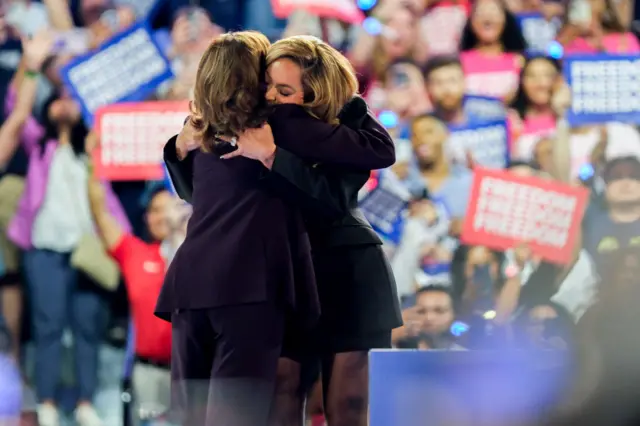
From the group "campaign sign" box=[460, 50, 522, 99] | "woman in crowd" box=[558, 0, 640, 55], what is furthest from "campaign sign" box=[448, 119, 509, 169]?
"woman in crowd" box=[558, 0, 640, 55]

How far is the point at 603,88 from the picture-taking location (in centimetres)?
397

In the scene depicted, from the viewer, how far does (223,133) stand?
5.91 ft

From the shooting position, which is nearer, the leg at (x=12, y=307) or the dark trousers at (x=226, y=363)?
the dark trousers at (x=226, y=363)

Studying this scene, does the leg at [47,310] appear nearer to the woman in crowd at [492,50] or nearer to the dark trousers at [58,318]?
the dark trousers at [58,318]

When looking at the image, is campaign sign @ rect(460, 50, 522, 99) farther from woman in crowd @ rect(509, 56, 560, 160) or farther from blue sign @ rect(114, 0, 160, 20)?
blue sign @ rect(114, 0, 160, 20)

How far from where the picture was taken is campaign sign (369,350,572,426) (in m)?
1.36

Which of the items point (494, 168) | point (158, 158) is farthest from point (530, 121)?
point (158, 158)

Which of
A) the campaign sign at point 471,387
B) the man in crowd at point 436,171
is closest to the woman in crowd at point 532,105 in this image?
the man in crowd at point 436,171

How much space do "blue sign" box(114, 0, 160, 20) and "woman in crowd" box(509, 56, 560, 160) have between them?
1509 millimetres

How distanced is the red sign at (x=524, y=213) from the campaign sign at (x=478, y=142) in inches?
2.3

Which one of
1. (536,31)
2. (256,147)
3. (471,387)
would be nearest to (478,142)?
(536,31)

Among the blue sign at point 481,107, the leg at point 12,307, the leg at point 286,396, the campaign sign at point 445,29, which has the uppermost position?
the campaign sign at point 445,29

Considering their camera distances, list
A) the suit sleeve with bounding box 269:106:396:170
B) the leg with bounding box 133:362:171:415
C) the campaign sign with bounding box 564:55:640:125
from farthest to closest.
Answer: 1. the campaign sign with bounding box 564:55:640:125
2. the leg with bounding box 133:362:171:415
3. the suit sleeve with bounding box 269:106:396:170

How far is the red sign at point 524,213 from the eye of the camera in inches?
154
